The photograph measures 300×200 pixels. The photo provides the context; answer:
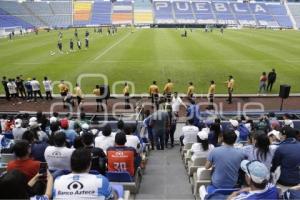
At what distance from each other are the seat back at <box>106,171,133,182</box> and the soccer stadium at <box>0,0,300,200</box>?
2 centimetres

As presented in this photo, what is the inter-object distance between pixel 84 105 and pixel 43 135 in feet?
37.0

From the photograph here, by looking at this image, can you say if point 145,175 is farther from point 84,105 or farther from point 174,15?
point 174,15

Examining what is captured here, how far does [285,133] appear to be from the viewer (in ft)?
22.4

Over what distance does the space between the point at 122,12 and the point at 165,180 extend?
Answer: 3871 inches

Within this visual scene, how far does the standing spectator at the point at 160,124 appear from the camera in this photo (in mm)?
12555

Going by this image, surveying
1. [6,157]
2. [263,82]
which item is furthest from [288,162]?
[263,82]

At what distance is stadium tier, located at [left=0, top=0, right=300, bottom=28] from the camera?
3688 inches

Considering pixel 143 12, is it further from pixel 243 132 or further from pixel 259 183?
pixel 259 183

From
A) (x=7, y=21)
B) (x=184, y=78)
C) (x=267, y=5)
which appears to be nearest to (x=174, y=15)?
(x=267, y=5)

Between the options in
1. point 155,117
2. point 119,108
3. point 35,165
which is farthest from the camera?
point 119,108

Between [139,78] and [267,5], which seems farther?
[267,5]

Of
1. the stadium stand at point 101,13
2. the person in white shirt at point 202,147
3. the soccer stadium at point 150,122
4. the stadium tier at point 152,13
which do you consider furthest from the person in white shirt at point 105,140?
the stadium stand at point 101,13

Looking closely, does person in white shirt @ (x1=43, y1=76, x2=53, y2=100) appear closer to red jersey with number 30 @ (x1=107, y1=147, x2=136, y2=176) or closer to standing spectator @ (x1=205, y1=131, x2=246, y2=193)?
red jersey with number 30 @ (x1=107, y1=147, x2=136, y2=176)

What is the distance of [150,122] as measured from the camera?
12859 millimetres
